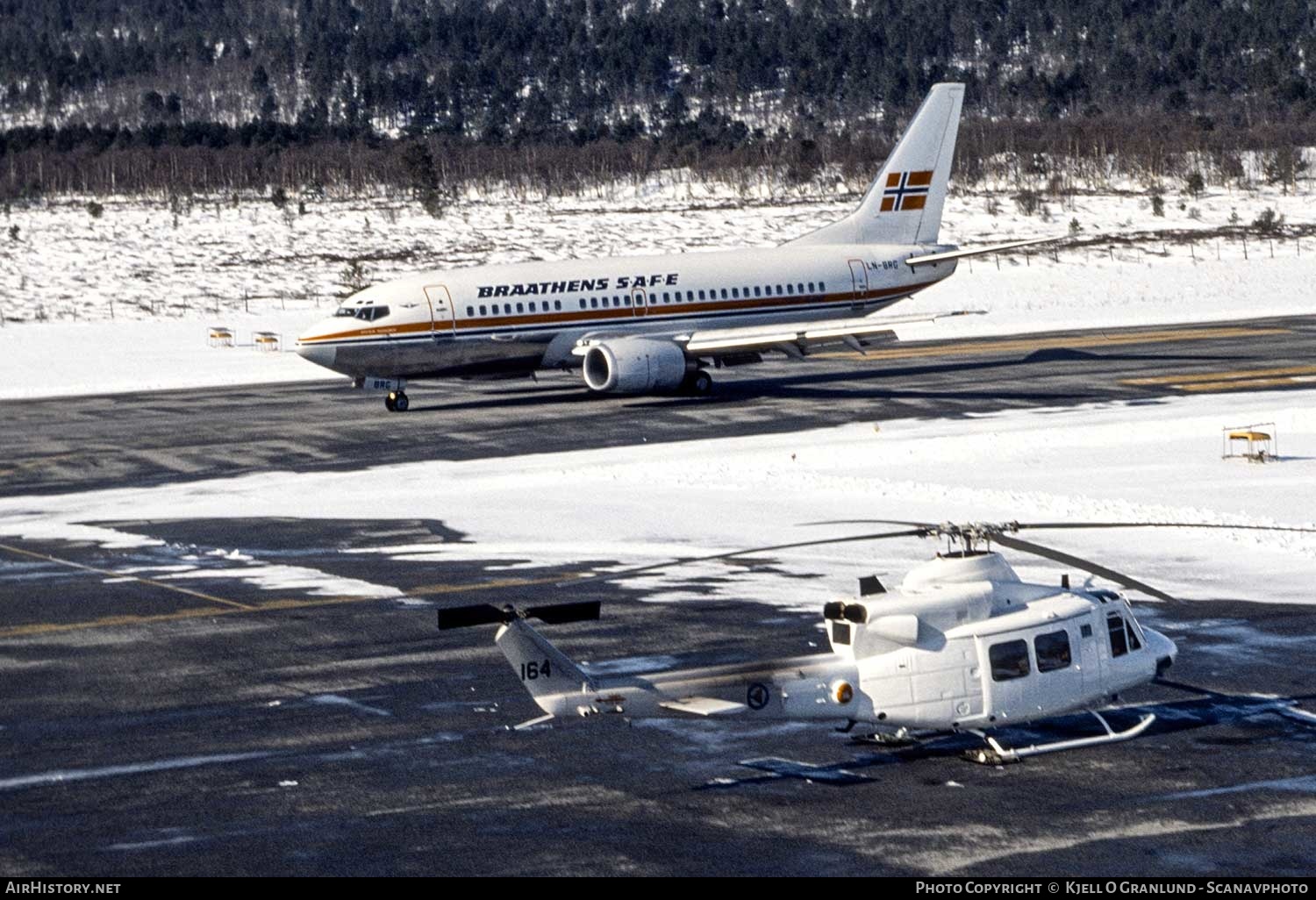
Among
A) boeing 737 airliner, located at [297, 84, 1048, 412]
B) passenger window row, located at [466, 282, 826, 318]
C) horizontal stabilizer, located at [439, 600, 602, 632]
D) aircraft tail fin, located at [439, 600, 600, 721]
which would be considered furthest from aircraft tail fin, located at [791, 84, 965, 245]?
horizontal stabilizer, located at [439, 600, 602, 632]

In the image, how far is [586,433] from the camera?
151 ft

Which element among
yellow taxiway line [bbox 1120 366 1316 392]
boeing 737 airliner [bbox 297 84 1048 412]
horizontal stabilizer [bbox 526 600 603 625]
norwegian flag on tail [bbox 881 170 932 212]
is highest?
norwegian flag on tail [bbox 881 170 932 212]

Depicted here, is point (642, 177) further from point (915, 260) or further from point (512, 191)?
point (915, 260)

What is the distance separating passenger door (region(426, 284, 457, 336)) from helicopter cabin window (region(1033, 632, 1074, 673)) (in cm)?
3096

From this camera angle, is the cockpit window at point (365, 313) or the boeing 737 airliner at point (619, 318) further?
Result: the boeing 737 airliner at point (619, 318)

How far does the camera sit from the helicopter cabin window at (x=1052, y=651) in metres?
19.9

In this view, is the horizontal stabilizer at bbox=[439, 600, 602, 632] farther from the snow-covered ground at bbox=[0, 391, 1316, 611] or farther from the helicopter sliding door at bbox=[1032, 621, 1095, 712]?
the snow-covered ground at bbox=[0, 391, 1316, 611]

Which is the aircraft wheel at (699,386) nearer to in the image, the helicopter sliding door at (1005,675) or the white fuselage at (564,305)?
the white fuselage at (564,305)

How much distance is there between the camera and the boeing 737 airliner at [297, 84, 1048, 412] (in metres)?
48.9

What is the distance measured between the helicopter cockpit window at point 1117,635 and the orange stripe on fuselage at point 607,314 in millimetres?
30740

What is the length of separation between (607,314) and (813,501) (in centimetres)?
1571

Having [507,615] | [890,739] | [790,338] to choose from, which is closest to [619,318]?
[790,338]

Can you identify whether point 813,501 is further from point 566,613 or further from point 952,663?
point 566,613

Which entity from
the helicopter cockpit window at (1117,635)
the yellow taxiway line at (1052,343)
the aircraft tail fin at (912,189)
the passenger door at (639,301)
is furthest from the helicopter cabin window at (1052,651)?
the yellow taxiway line at (1052,343)
